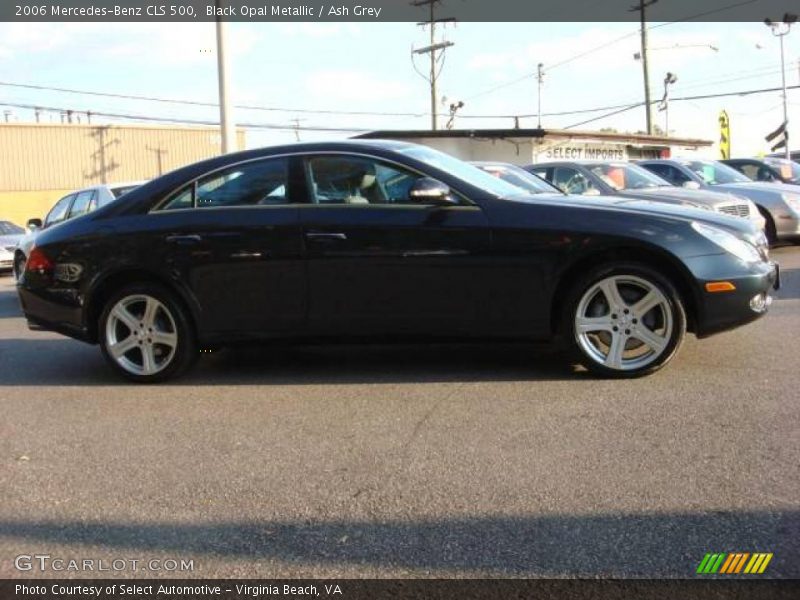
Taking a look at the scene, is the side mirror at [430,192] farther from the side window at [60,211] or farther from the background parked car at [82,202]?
the side window at [60,211]

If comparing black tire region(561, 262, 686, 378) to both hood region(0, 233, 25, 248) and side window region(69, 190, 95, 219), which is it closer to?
side window region(69, 190, 95, 219)

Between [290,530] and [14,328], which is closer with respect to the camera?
[290,530]

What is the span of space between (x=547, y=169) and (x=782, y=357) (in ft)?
20.6

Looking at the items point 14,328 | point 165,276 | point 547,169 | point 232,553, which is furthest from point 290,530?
point 547,169

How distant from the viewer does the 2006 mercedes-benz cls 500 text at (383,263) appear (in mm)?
5391

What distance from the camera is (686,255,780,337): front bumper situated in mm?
5293

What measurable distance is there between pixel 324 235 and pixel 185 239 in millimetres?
1023

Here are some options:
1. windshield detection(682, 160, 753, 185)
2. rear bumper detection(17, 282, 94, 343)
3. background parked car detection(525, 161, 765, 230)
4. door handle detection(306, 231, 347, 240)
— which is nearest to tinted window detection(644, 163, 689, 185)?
windshield detection(682, 160, 753, 185)

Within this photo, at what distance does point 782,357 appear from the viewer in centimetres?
602

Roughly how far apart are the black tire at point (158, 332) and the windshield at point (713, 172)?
423 inches

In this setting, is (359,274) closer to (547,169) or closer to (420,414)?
(420,414)

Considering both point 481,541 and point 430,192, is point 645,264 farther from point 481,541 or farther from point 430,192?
point 481,541

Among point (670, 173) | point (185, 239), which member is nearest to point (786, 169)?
point (670, 173)

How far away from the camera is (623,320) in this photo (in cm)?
545
